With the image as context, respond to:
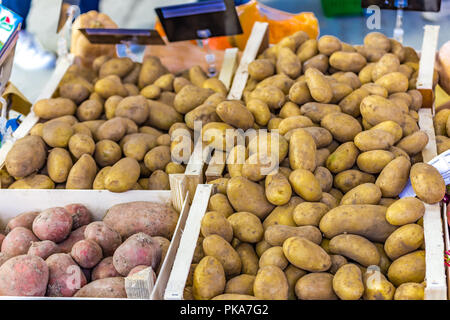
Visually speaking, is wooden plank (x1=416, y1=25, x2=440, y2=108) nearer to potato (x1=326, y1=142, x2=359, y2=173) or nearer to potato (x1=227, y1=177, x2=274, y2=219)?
potato (x1=326, y1=142, x2=359, y2=173)

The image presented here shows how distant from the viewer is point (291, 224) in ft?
4.25

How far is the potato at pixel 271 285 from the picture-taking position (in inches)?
41.9

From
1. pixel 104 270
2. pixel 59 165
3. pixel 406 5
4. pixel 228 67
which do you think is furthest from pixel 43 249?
pixel 406 5

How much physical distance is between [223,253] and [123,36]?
140 cm

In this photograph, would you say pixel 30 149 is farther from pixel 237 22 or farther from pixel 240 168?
pixel 237 22

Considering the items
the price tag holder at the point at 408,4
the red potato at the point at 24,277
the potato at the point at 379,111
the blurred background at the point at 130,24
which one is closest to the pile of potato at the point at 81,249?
the red potato at the point at 24,277

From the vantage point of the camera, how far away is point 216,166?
154cm

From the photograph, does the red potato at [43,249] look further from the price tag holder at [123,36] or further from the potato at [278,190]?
the price tag holder at [123,36]

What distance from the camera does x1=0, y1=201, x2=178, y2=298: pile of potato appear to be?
1.19 metres

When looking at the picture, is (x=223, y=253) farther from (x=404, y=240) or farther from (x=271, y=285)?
(x=404, y=240)

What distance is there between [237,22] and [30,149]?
103cm

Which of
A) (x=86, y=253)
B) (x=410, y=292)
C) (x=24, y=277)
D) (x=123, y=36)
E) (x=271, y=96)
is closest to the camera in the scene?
(x=410, y=292)

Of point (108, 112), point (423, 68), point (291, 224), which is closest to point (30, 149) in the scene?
point (108, 112)
